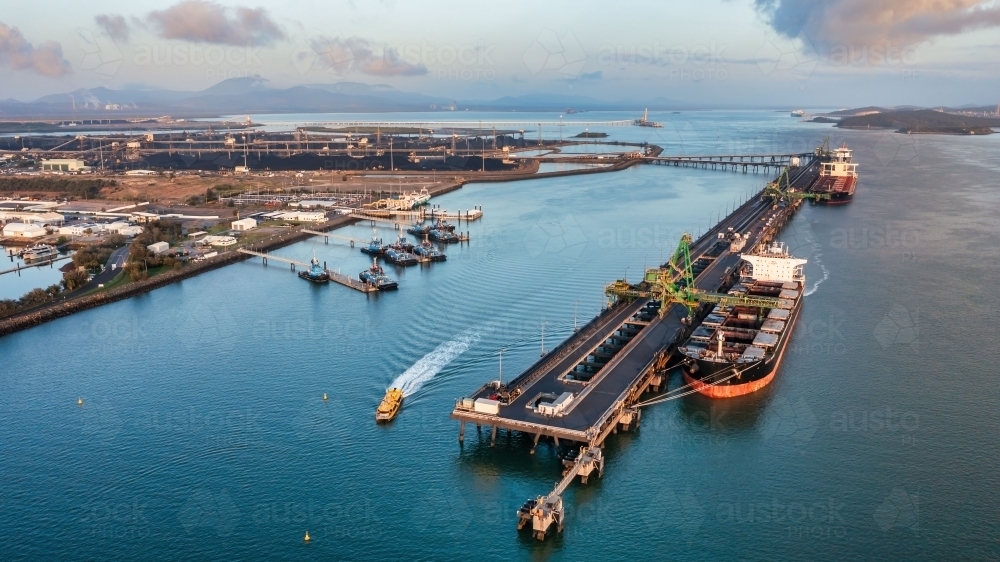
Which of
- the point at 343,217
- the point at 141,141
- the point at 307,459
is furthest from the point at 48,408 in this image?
the point at 141,141

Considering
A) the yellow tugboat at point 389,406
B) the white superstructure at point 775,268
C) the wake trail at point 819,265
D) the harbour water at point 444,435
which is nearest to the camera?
the harbour water at point 444,435

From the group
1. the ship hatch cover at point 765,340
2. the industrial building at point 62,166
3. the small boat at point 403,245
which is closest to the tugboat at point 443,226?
the small boat at point 403,245

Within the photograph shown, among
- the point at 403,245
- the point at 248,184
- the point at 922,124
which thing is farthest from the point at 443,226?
the point at 922,124

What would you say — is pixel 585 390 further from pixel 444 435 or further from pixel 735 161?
pixel 735 161

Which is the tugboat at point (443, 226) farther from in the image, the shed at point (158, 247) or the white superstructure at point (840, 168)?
the white superstructure at point (840, 168)

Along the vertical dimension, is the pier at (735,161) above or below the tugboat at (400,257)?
above

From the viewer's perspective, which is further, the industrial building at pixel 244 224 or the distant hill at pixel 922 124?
the distant hill at pixel 922 124

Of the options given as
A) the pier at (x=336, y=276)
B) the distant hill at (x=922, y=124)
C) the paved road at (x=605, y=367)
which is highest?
the distant hill at (x=922, y=124)
